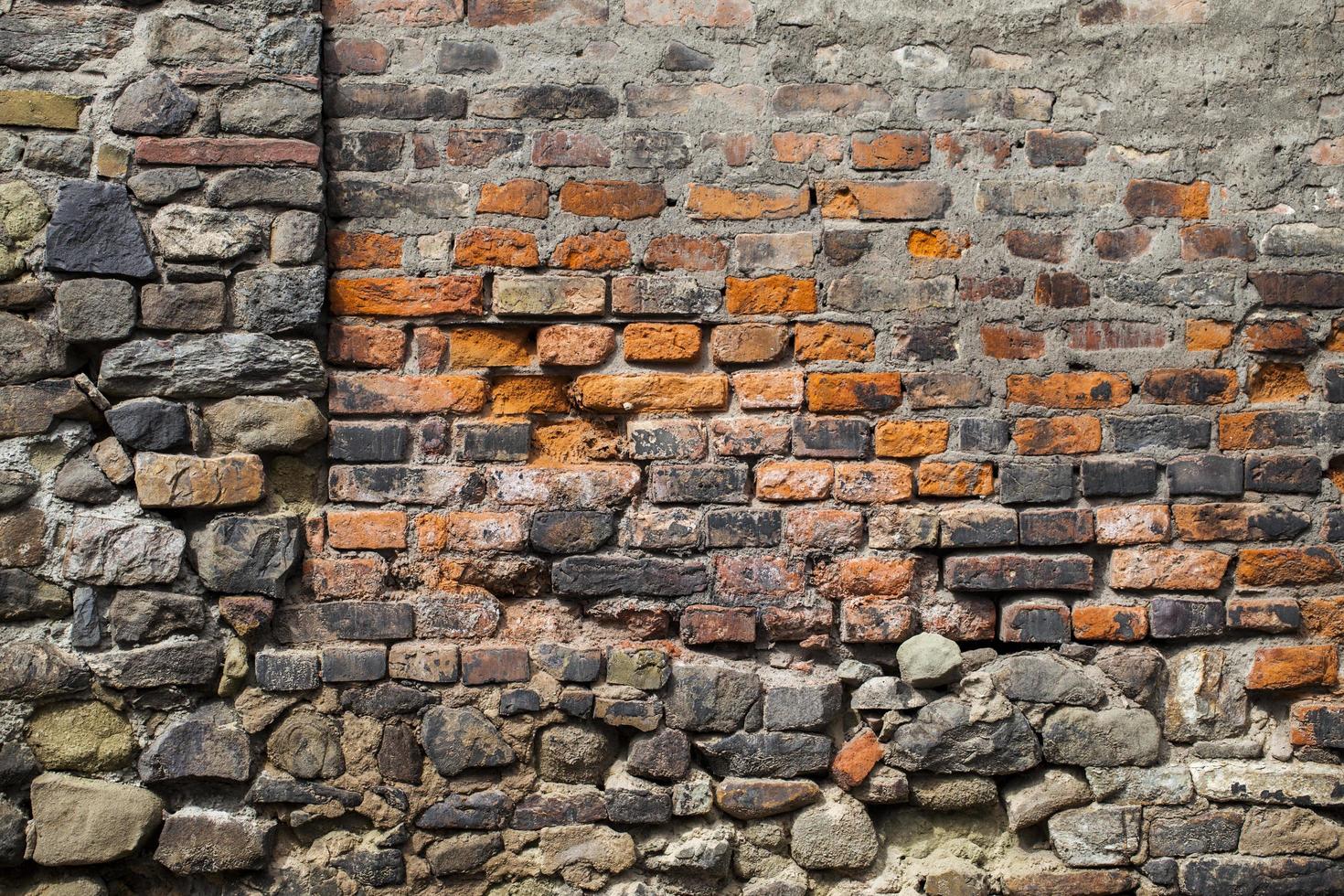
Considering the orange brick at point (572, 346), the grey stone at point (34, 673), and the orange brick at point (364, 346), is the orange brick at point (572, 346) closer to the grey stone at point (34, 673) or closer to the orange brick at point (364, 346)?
the orange brick at point (364, 346)

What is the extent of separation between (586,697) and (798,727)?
41cm

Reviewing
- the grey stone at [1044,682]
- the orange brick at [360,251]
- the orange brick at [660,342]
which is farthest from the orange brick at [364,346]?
the grey stone at [1044,682]

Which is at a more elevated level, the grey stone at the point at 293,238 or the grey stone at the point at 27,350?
the grey stone at the point at 293,238

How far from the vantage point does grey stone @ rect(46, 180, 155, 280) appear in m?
1.83

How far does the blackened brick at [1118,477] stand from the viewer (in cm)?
195

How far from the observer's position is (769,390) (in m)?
1.95

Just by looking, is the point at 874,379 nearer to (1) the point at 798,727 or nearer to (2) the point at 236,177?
(1) the point at 798,727

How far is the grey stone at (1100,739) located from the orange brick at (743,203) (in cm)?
113

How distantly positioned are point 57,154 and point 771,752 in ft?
5.75

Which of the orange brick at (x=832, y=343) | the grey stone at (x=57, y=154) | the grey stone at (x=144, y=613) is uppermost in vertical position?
the grey stone at (x=57, y=154)

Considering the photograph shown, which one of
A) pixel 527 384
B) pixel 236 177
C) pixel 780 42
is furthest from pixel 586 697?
pixel 780 42

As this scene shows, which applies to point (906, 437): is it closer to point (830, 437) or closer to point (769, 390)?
point (830, 437)

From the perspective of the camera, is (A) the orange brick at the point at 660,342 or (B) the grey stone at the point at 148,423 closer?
(B) the grey stone at the point at 148,423

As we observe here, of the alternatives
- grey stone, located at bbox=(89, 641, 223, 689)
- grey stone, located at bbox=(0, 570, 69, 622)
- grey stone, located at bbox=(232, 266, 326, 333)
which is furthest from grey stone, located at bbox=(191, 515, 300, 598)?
grey stone, located at bbox=(232, 266, 326, 333)
